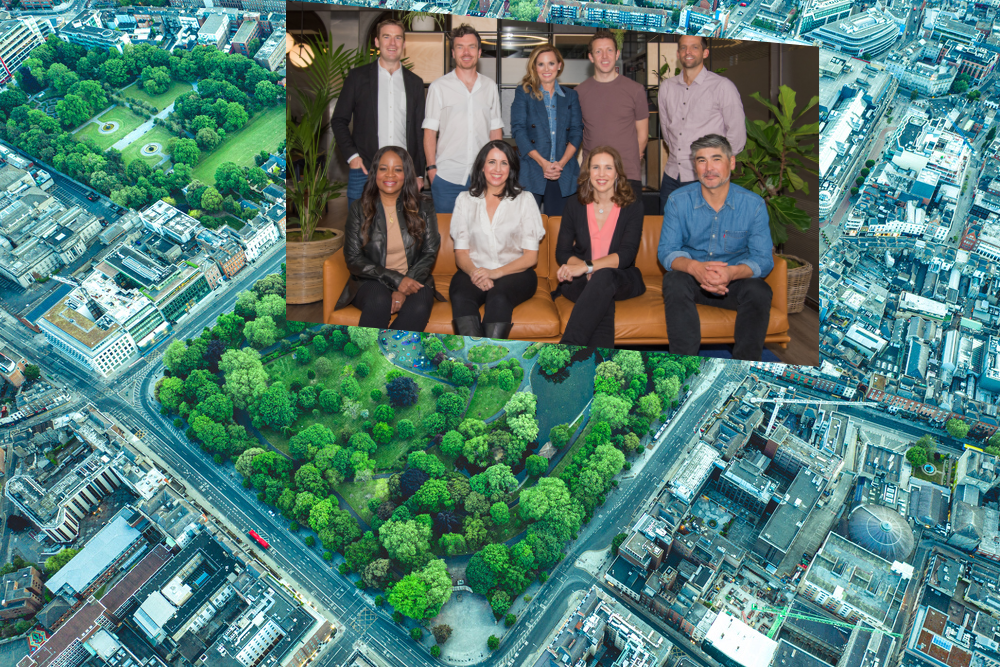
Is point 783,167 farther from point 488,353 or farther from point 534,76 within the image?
point 488,353

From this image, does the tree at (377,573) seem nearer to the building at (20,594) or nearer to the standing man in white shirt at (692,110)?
the building at (20,594)

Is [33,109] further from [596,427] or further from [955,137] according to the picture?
[955,137]

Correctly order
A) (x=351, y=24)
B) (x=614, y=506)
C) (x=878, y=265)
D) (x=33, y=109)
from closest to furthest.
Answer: (x=351, y=24), (x=614, y=506), (x=878, y=265), (x=33, y=109)

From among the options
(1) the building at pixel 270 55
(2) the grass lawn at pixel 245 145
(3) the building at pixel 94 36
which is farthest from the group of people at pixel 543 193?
(3) the building at pixel 94 36

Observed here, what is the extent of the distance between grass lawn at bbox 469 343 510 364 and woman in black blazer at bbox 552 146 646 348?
63.4 inches

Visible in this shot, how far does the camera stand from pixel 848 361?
5801mm

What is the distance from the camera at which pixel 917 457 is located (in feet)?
18.4

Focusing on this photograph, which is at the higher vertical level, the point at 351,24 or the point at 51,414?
the point at 351,24

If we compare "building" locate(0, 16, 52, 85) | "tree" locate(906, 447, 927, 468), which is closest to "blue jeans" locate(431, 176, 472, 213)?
"tree" locate(906, 447, 927, 468)

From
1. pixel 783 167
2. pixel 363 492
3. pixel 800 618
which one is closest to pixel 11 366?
pixel 363 492

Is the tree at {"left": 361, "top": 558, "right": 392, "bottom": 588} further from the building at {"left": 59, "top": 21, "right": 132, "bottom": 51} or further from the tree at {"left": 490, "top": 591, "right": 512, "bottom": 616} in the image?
the building at {"left": 59, "top": 21, "right": 132, "bottom": 51}

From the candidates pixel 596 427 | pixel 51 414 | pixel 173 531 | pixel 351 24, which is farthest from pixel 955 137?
pixel 51 414

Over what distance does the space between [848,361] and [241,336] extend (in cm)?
600

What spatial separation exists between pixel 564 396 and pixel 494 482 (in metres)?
1.03
